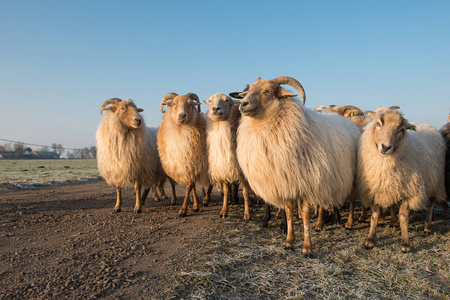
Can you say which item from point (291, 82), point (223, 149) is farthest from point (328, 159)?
→ point (223, 149)

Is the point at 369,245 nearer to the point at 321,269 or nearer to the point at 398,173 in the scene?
the point at 398,173

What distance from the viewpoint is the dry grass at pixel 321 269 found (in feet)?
10.8

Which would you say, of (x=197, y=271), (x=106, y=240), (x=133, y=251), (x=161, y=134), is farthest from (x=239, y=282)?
(x=161, y=134)

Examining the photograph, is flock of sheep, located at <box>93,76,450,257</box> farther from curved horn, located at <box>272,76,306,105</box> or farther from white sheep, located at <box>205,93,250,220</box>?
white sheep, located at <box>205,93,250,220</box>

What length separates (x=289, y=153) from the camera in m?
4.64

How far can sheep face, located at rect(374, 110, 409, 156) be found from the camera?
459 centimetres

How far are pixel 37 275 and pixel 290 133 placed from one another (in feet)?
13.7

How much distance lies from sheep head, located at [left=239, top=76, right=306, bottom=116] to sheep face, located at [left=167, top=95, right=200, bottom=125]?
2476 mm

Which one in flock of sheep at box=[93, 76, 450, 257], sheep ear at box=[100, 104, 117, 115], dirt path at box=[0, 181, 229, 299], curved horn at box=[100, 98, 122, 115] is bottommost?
dirt path at box=[0, 181, 229, 299]

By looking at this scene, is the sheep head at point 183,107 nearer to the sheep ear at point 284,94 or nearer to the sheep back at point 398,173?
the sheep ear at point 284,94

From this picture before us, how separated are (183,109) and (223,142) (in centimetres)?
137

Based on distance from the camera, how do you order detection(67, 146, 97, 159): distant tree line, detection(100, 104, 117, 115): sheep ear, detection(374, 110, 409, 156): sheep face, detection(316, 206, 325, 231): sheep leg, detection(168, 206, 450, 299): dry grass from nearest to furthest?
detection(168, 206, 450, 299): dry grass → detection(374, 110, 409, 156): sheep face → detection(316, 206, 325, 231): sheep leg → detection(100, 104, 117, 115): sheep ear → detection(67, 146, 97, 159): distant tree line

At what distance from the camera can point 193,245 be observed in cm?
494

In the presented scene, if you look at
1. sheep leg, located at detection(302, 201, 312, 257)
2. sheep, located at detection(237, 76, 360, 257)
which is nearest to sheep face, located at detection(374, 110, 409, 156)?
sheep, located at detection(237, 76, 360, 257)
